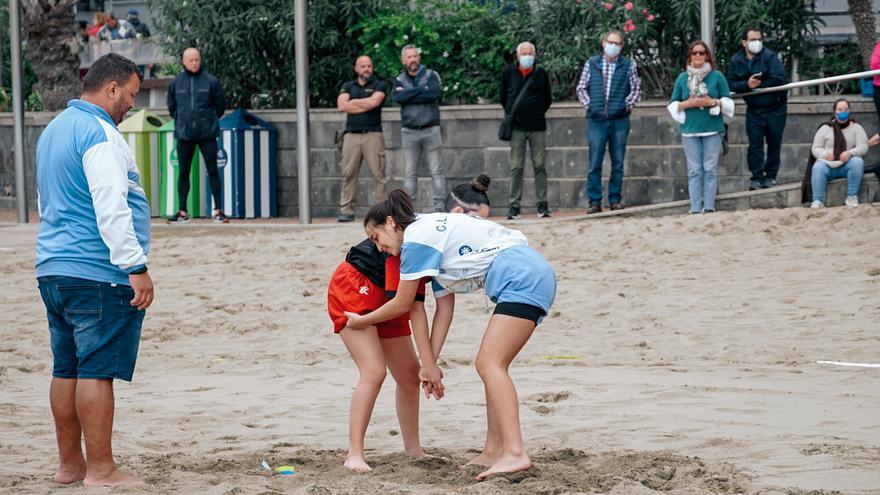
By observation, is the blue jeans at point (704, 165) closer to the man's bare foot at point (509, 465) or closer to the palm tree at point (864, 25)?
the palm tree at point (864, 25)

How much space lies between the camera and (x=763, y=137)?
15.6 m

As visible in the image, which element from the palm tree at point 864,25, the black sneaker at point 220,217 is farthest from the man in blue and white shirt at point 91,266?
the palm tree at point 864,25

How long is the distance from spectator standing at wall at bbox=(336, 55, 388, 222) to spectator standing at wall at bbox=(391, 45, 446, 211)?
0.28 m

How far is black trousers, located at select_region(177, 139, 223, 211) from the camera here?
16.4 metres

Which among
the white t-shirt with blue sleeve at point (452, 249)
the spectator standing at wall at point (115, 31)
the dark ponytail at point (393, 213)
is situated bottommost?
the white t-shirt with blue sleeve at point (452, 249)

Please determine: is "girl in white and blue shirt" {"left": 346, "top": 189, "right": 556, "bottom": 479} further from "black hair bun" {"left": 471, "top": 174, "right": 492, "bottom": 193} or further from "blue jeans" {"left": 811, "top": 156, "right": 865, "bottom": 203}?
"blue jeans" {"left": 811, "top": 156, "right": 865, "bottom": 203}

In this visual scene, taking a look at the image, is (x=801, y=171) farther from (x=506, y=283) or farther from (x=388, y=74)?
(x=506, y=283)

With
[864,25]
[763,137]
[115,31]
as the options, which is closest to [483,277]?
[763,137]

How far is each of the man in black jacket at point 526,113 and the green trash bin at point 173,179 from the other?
4.18 m

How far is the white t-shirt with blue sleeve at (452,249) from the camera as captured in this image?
19.5ft

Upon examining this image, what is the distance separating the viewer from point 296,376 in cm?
896

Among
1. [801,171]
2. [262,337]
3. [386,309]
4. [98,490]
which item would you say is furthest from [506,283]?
[801,171]

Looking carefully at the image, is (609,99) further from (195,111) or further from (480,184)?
(480,184)

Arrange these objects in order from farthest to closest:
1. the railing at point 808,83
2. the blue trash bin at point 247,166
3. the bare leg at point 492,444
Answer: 1. the blue trash bin at point 247,166
2. the railing at point 808,83
3. the bare leg at point 492,444
